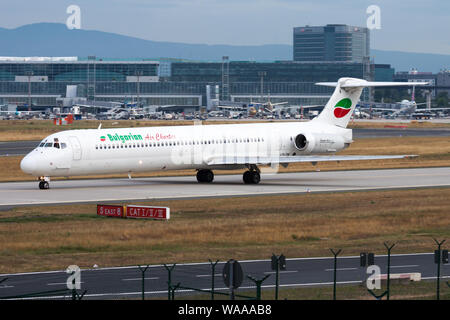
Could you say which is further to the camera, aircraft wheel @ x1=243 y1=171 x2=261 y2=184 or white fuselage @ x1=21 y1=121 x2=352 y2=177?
aircraft wheel @ x1=243 y1=171 x2=261 y2=184

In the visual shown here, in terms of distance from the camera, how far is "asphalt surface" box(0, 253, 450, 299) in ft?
86.8

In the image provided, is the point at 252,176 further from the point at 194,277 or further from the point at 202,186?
the point at 194,277

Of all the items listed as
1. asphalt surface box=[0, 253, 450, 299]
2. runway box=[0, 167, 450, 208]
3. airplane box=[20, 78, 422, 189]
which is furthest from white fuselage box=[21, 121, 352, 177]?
asphalt surface box=[0, 253, 450, 299]

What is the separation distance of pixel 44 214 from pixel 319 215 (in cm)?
1375

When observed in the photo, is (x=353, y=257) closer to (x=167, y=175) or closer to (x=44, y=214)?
(x=44, y=214)

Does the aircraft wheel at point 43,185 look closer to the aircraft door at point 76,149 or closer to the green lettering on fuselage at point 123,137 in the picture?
the aircraft door at point 76,149

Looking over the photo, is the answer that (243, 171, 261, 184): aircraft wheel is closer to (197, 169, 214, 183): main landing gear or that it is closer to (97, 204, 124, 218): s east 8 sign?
(197, 169, 214, 183): main landing gear

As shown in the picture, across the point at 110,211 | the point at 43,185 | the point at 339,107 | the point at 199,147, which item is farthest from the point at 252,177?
the point at 110,211

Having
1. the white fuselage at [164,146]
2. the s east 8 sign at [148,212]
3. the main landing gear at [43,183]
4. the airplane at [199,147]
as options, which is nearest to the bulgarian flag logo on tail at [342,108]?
the airplane at [199,147]

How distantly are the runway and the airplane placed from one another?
1426 millimetres

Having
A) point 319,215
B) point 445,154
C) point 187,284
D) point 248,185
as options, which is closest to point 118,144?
point 248,185

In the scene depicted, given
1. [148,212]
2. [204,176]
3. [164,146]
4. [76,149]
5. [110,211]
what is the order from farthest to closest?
1. [204,176]
2. [164,146]
3. [76,149]
4. [110,211]
5. [148,212]

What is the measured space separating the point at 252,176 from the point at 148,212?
704 inches

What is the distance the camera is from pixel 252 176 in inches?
2320
